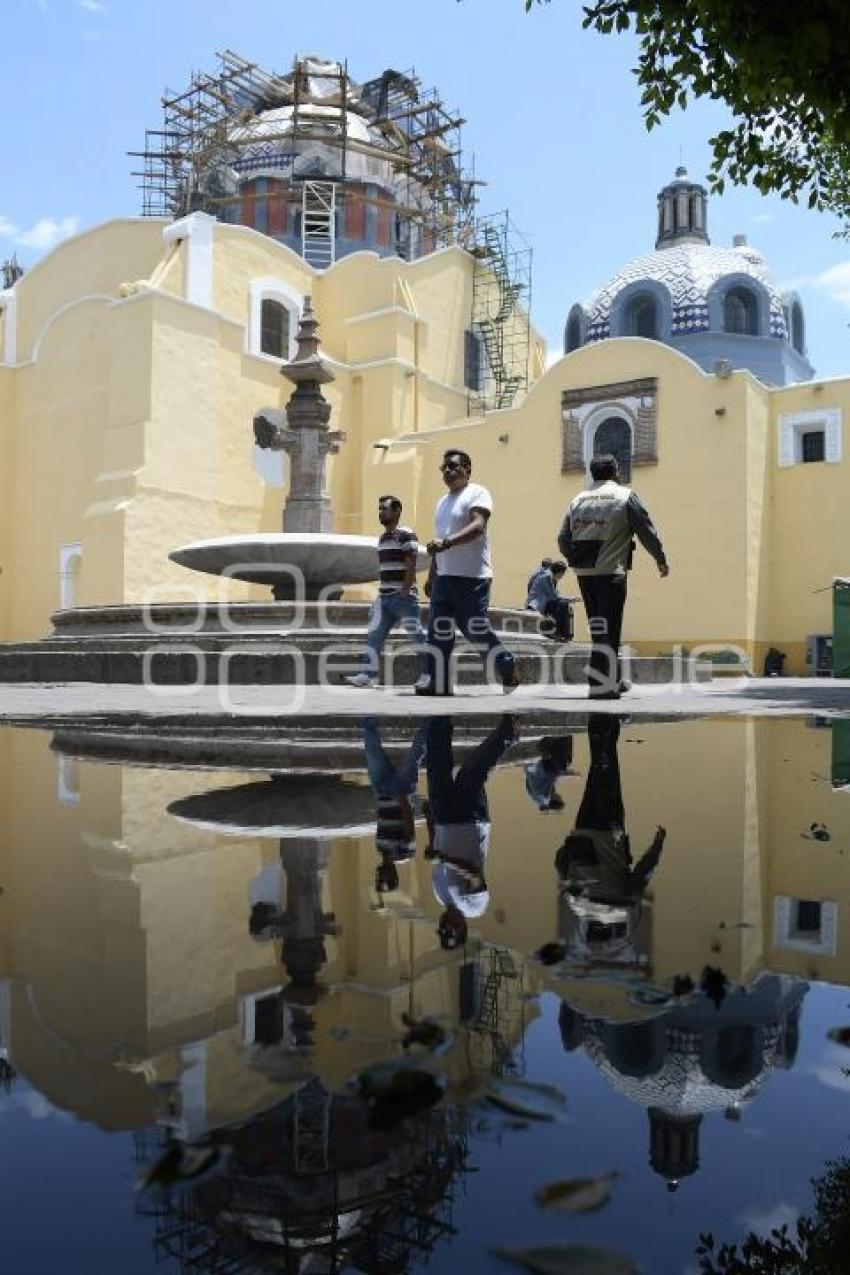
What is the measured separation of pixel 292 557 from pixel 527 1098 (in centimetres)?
1034

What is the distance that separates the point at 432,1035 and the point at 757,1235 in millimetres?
438

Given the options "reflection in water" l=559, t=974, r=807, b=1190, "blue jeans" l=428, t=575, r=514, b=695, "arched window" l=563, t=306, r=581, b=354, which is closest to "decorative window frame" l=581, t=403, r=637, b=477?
"arched window" l=563, t=306, r=581, b=354

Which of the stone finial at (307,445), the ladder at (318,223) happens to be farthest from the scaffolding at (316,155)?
the stone finial at (307,445)

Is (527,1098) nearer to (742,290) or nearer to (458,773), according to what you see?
(458,773)

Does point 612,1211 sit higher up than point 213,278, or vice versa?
point 213,278

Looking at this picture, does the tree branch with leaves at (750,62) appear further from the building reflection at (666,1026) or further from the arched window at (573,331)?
the arched window at (573,331)

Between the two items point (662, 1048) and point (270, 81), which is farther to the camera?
→ point (270, 81)

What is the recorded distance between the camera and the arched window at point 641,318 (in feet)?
96.6

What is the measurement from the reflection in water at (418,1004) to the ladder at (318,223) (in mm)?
27866

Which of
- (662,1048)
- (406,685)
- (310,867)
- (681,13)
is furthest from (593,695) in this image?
(662,1048)

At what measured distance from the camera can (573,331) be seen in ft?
107

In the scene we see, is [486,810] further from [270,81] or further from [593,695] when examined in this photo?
[270,81]

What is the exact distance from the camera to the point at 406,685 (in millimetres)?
8711

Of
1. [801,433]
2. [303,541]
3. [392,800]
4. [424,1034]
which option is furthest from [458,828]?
[801,433]
